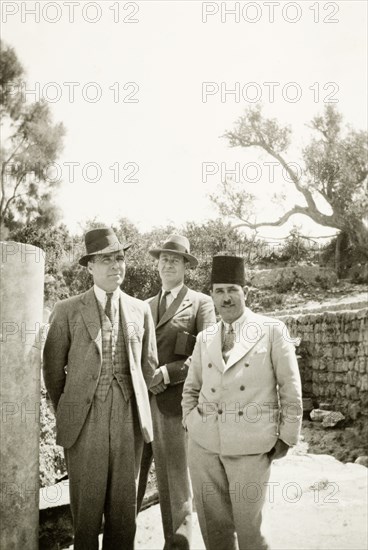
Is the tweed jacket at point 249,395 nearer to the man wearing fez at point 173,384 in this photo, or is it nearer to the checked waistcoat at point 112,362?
the checked waistcoat at point 112,362

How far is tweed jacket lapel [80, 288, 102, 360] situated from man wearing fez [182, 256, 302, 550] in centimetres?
62

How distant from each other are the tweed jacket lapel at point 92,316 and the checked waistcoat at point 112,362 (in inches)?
1.6

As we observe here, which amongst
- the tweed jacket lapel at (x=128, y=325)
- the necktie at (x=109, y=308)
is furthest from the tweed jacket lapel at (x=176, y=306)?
the necktie at (x=109, y=308)

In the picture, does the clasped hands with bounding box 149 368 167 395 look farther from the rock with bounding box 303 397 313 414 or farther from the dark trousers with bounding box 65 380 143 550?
the rock with bounding box 303 397 313 414

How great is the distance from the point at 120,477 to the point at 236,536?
730 millimetres

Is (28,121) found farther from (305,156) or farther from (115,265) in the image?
(115,265)

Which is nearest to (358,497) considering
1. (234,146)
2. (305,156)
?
(305,156)

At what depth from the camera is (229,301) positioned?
3.15 metres

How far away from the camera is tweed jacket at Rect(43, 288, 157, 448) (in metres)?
3.25

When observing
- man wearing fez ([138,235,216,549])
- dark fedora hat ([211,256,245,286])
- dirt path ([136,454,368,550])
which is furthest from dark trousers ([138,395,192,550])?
dark fedora hat ([211,256,245,286])

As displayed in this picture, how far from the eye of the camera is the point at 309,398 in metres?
11.9

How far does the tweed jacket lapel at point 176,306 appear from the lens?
4133 mm

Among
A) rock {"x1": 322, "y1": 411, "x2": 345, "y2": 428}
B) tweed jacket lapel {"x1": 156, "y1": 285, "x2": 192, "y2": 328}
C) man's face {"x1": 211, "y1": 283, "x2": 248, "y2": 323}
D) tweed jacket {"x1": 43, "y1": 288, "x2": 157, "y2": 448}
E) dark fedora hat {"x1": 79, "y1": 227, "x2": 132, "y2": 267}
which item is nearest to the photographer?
man's face {"x1": 211, "y1": 283, "x2": 248, "y2": 323}

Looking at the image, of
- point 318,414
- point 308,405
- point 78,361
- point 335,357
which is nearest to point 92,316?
point 78,361
